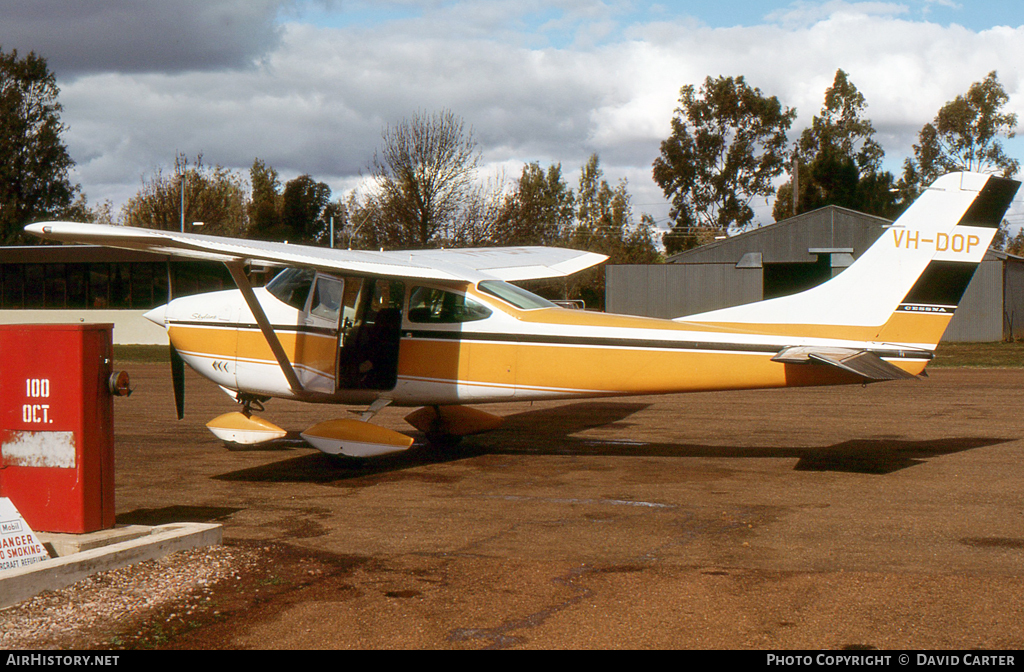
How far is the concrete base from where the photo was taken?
15.4ft

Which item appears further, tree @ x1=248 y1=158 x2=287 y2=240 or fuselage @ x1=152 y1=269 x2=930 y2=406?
tree @ x1=248 y1=158 x2=287 y2=240

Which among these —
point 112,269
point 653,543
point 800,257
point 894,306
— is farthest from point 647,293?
point 653,543

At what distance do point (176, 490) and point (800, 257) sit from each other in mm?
36084

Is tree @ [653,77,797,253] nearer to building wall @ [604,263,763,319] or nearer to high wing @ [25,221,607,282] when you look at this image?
building wall @ [604,263,763,319]

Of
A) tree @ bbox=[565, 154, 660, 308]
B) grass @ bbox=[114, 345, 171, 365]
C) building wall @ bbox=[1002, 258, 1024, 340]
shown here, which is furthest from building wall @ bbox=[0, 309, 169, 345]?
building wall @ bbox=[1002, 258, 1024, 340]

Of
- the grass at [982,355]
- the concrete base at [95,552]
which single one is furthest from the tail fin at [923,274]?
the grass at [982,355]

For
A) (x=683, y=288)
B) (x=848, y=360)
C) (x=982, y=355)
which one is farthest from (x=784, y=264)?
(x=848, y=360)

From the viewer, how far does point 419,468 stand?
9453 millimetres

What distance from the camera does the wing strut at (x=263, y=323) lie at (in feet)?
28.4

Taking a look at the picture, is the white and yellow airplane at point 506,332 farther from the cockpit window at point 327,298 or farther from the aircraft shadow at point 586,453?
the aircraft shadow at point 586,453

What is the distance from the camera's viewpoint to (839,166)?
57.8 meters

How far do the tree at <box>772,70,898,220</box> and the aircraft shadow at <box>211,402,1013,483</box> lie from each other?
47085mm

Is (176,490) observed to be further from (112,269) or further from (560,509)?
(112,269)
